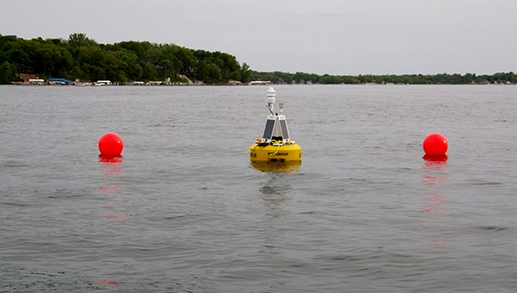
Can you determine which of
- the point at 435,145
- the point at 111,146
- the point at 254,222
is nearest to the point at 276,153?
the point at 111,146

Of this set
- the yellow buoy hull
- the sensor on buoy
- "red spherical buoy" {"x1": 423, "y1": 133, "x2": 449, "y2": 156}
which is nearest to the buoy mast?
the sensor on buoy

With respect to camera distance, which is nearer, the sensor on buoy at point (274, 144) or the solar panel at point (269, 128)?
A: the solar panel at point (269, 128)

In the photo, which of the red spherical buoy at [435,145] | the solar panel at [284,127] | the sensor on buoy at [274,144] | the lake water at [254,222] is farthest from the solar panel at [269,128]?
the red spherical buoy at [435,145]

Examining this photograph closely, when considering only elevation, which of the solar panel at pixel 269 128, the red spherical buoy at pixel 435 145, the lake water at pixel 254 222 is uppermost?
the solar panel at pixel 269 128

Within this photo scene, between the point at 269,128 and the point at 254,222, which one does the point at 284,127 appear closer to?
the point at 269,128

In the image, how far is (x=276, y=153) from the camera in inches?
1073

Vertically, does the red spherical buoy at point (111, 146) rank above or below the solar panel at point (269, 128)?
below

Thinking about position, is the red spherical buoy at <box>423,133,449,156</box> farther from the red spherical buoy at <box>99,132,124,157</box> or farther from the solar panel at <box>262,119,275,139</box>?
the red spherical buoy at <box>99,132,124,157</box>

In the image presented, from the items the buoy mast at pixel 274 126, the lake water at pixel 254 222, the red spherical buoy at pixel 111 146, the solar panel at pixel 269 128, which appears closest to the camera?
the lake water at pixel 254 222

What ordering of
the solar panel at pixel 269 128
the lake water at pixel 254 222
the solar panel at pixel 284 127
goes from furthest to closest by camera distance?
the solar panel at pixel 284 127 < the solar panel at pixel 269 128 < the lake water at pixel 254 222

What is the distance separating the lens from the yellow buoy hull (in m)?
27.3

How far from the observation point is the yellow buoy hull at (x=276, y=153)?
89.5 ft

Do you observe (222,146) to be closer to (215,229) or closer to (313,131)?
(313,131)

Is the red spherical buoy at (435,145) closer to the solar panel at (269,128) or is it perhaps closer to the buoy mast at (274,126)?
the buoy mast at (274,126)
